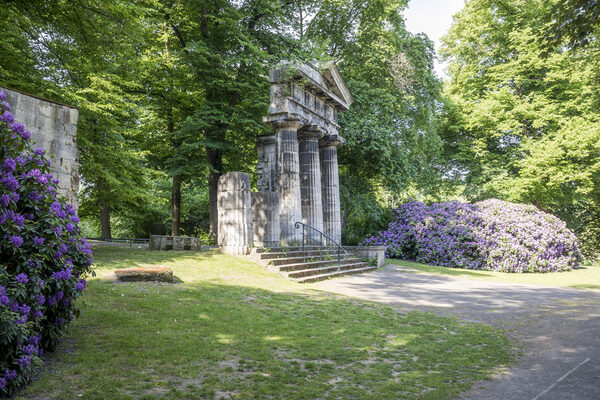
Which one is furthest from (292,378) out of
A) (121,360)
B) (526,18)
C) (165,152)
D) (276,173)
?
(526,18)

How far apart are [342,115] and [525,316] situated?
14.6 meters

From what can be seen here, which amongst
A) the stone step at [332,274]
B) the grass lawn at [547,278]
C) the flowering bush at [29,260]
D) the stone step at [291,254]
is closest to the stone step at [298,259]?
the stone step at [291,254]

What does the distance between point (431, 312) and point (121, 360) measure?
6348 millimetres

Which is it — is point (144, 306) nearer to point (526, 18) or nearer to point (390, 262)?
point (390, 262)

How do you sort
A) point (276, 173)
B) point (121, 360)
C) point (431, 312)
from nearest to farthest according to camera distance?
point (121, 360)
point (431, 312)
point (276, 173)

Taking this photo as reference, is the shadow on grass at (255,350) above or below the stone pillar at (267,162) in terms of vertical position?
below

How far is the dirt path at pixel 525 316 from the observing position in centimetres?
454

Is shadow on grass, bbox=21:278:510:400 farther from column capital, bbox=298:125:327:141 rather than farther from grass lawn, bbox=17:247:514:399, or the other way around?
column capital, bbox=298:125:327:141

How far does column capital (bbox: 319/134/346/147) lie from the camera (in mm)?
19312

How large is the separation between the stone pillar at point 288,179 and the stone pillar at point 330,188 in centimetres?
315

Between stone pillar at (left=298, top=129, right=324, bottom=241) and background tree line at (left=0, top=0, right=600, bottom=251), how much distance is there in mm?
2290

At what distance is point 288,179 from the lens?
16047 millimetres

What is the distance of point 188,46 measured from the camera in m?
16.8

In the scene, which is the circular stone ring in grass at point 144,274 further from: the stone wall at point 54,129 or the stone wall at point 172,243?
the stone wall at point 172,243
